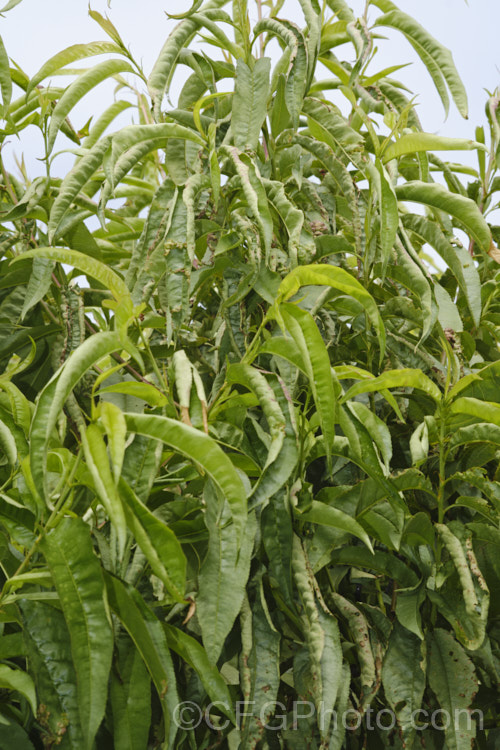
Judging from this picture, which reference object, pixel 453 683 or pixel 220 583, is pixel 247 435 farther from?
pixel 453 683

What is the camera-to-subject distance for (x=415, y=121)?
1029 millimetres

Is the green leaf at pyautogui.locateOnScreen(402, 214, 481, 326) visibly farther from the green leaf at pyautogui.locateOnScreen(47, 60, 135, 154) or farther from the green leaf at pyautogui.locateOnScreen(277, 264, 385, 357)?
the green leaf at pyautogui.locateOnScreen(47, 60, 135, 154)

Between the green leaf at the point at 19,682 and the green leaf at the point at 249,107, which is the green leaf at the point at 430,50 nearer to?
the green leaf at the point at 249,107

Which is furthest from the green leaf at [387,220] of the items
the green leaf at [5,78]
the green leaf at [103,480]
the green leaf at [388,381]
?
the green leaf at [5,78]

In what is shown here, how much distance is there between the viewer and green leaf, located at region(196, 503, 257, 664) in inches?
25.0

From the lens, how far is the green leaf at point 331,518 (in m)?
0.72

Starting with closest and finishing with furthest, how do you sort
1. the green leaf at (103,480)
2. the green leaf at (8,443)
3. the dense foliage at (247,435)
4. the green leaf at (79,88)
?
the green leaf at (103,480) < the dense foliage at (247,435) < the green leaf at (8,443) < the green leaf at (79,88)

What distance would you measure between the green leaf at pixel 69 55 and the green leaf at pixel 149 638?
623 millimetres

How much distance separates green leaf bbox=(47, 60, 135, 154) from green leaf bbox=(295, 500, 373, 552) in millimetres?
510

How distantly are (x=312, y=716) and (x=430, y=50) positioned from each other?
0.82 m

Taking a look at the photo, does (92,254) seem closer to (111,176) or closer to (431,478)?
(111,176)

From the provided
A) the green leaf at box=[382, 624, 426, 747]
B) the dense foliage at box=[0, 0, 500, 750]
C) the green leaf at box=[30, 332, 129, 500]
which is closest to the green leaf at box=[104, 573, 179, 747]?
the dense foliage at box=[0, 0, 500, 750]

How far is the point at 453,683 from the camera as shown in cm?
78

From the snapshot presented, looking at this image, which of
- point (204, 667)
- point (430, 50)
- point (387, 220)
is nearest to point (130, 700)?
point (204, 667)
